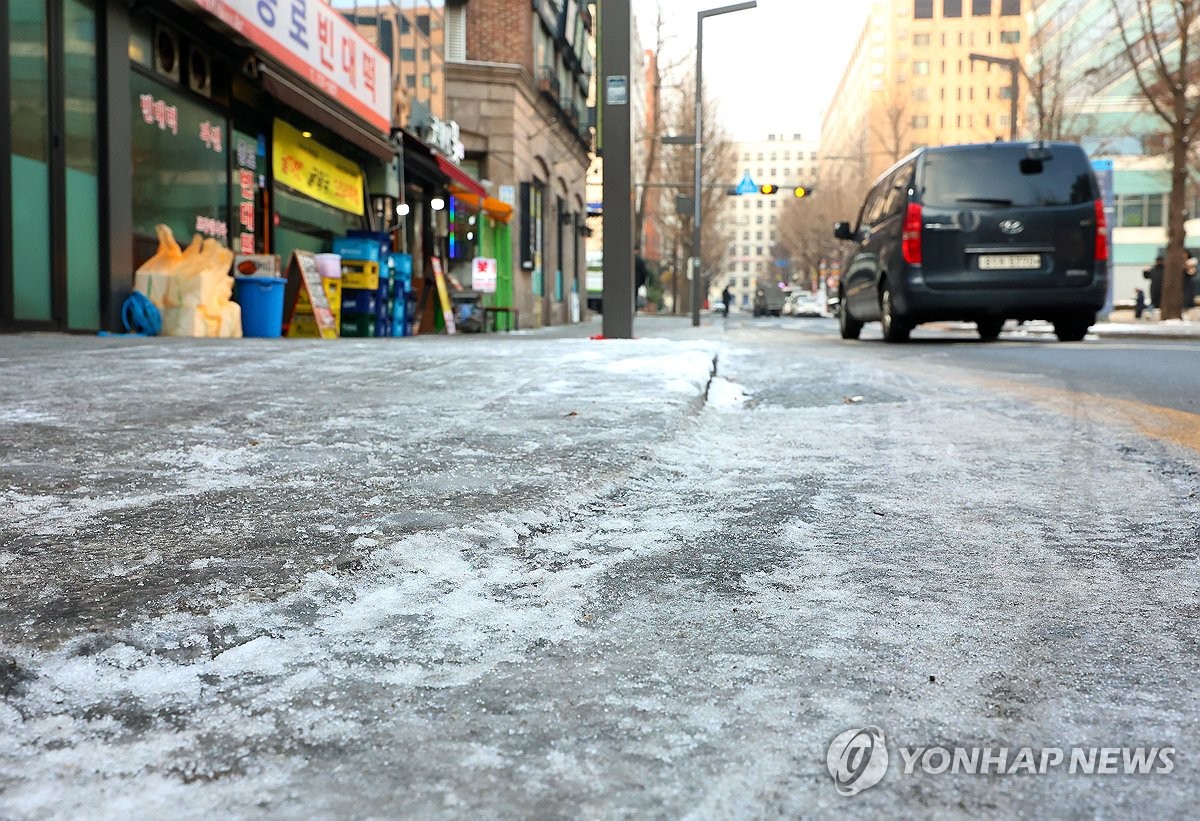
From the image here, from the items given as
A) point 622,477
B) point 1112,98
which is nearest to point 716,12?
point 622,477

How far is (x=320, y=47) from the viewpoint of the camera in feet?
40.1

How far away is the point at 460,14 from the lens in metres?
21.3

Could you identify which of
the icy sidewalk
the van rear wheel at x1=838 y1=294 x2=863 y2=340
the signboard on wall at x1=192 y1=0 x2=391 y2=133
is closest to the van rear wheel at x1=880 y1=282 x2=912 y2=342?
the van rear wheel at x1=838 y1=294 x2=863 y2=340

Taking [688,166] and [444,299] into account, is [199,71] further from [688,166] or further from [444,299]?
[688,166]

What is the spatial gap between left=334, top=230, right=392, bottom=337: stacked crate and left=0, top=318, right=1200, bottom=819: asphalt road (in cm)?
932

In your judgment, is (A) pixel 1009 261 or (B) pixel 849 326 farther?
(B) pixel 849 326

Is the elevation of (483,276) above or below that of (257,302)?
above

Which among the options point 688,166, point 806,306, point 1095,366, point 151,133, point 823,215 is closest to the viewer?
point 1095,366

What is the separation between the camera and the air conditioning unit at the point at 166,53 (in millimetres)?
9867

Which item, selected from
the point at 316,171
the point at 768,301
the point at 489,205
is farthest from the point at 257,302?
the point at 768,301

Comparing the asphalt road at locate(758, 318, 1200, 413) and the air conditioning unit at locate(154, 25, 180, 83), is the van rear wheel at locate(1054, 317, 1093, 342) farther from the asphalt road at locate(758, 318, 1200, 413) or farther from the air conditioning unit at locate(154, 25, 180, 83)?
the air conditioning unit at locate(154, 25, 180, 83)

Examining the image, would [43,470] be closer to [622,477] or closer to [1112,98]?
[622,477]

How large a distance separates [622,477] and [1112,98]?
6045 centimetres

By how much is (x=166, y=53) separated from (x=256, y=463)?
8.75m
